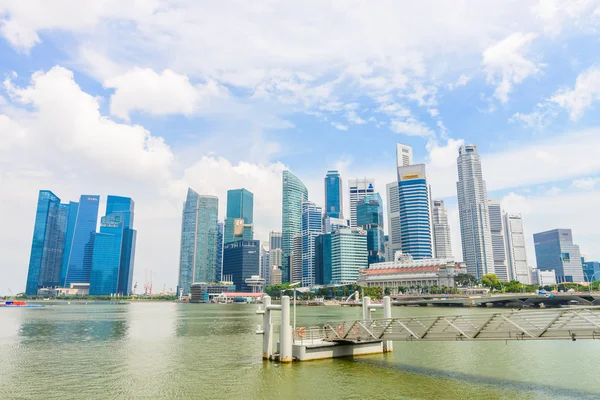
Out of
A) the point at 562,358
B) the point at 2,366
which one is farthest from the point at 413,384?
the point at 2,366

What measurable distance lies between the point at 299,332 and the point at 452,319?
1443 cm

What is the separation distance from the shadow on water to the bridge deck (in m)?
2.32

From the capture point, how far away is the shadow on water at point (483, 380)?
28050 mm

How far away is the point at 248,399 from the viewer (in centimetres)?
2831

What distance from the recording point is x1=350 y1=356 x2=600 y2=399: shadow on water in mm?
28050

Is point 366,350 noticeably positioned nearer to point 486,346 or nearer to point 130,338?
point 486,346

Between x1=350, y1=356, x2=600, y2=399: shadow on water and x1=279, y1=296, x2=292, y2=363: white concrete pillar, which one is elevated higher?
x1=279, y1=296, x2=292, y2=363: white concrete pillar

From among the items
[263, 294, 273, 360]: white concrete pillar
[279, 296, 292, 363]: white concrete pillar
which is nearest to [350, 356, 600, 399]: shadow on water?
[279, 296, 292, 363]: white concrete pillar

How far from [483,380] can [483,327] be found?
4.05m

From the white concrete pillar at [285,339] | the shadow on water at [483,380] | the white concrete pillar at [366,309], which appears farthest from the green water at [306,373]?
the white concrete pillar at [366,309]

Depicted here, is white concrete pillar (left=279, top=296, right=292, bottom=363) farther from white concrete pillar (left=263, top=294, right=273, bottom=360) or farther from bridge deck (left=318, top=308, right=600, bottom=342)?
bridge deck (left=318, top=308, right=600, bottom=342)

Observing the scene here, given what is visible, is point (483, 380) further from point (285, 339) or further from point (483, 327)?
point (285, 339)

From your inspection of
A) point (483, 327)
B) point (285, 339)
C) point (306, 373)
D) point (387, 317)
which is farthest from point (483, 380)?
point (285, 339)

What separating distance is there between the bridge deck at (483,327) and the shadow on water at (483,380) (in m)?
2.32
